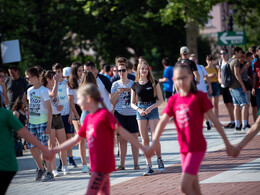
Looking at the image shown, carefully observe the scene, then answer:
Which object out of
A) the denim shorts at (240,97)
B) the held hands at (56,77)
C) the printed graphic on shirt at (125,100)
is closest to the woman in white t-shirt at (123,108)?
the printed graphic on shirt at (125,100)

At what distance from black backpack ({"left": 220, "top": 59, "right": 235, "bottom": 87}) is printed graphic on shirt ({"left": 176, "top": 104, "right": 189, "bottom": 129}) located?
8588 millimetres

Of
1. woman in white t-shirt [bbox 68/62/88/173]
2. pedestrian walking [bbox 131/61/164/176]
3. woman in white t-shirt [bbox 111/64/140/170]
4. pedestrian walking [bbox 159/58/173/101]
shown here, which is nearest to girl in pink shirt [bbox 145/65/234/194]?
pedestrian walking [bbox 131/61/164/176]

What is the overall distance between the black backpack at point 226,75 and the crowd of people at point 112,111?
0.09 ft

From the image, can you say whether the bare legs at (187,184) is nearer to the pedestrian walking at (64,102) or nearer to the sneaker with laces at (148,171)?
the sneaker with laces at (148,171)

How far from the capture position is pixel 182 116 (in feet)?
17.4

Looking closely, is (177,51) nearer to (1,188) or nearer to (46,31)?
(46,31)

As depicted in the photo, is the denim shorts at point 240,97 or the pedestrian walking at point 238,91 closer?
the pedestrian walking at point 238,91

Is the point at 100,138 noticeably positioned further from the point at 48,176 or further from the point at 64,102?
the point at 64,102

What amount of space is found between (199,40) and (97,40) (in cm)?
958

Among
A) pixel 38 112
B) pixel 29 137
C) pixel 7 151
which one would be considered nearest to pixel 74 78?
pixel 38 112

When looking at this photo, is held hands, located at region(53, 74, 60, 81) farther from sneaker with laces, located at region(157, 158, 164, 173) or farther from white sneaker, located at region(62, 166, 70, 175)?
sneaker with laces, located at region(157, 158, 164, 173)

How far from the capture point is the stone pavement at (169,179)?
7.32 meters

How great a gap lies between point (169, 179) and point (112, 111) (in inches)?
79.0

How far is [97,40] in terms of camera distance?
1503 inches
